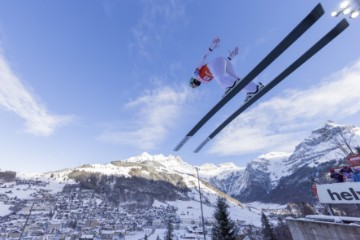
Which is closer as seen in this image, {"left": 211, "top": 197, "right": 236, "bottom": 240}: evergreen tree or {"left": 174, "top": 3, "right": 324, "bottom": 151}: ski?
{"left": 174, "top": 3, "right": 324, "bottom": 151}: ski

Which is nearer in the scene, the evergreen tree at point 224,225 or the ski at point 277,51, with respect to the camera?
the ski at point 277,51

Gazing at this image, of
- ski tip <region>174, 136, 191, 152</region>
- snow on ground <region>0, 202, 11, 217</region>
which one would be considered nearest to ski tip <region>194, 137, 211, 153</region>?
ski tip <region>174, 136, 191, 152</region>

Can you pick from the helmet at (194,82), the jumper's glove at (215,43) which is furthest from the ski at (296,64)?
the jumper's glove at (215,43)

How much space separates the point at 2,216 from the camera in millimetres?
98250

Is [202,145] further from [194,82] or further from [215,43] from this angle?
[215,43]

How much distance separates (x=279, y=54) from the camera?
4.07m

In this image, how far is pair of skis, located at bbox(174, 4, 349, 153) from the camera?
3398 mm

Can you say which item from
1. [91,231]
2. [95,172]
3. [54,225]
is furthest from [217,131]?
[95,172]

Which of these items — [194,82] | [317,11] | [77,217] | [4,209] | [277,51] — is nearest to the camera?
[317,11]

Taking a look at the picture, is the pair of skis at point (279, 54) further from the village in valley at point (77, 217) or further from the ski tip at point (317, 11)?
the village in valley at point (77, 217)

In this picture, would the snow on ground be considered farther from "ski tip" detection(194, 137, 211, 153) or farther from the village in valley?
"ski tip" detection(194, 137, 211, 153)

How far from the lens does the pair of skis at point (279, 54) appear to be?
340 centimetres

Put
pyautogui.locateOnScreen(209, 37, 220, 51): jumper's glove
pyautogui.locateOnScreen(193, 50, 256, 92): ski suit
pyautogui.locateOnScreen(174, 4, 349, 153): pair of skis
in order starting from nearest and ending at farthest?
pyautogui.locateOnScreen(174, 4, 349, 153): pair of skis < pyautogui.locateOnScreen(209, 37, 220, 51): jumper's glove < pyautogui.locateOnScreen(193, 50, 256, 92): ski suit

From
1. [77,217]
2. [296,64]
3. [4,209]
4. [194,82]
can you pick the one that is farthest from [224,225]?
[4,209]
